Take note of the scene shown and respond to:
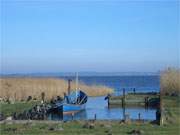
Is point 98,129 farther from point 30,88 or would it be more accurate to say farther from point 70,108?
point 30,88

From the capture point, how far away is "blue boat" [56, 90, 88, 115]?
120 feet

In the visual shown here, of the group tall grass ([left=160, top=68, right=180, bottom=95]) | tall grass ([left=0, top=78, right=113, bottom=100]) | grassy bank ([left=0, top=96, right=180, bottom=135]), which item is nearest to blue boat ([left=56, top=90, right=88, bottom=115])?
tall grass ([left=0, top=78, right=113, bottom=100])

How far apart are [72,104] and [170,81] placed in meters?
9.31

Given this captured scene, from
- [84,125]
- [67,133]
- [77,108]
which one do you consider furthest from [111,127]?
[77,108]

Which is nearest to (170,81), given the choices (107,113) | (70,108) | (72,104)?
(107,113)

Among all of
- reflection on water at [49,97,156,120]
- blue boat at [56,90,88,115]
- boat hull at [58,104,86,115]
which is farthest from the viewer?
blue boat at [56,90,88,115]

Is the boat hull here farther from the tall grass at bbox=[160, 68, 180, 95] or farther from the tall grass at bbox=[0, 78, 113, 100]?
the tall grass at bbox=[160, 68, 180, 95]

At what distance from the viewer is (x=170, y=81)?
140 ft

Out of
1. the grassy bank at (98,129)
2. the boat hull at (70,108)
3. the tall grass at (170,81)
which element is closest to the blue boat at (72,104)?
the boat hull at (70,108)

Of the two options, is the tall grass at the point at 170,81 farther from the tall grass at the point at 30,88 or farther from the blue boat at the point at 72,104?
the tall grass at the point at 30,88

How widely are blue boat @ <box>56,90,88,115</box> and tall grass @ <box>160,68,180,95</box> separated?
715 centimetres

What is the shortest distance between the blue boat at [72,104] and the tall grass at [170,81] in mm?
7147

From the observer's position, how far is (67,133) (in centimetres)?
1925

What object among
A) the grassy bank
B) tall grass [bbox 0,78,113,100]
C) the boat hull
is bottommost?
the grassy bank
